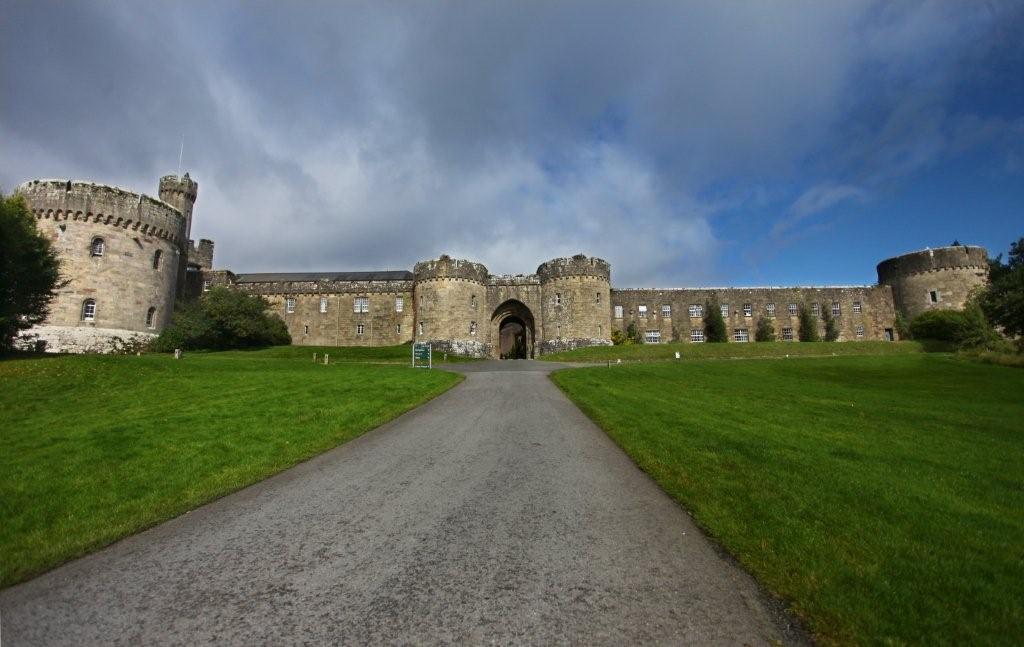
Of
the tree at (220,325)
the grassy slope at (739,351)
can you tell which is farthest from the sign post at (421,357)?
the tree at (220,325)

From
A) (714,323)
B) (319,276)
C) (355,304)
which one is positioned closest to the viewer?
(714,323)

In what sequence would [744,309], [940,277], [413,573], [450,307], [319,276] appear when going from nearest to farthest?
1. [413,573]
2. [450,307]
3. [940,277]
4. [744,309]
5. [319,276]

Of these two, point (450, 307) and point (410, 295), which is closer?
point (450, 307)

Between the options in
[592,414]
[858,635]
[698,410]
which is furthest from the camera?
[698,410]

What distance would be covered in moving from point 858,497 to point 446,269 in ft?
139

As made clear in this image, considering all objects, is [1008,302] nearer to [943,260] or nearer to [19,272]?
[943,260]

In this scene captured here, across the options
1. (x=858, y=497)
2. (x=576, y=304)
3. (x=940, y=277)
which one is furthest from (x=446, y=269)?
(x=940, y=277)

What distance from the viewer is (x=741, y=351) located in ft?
123

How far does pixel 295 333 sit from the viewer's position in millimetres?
52906

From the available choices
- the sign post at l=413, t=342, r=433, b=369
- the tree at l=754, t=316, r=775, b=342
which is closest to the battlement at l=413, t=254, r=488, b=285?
the sign post at l=413, t=342, r=433, b=369

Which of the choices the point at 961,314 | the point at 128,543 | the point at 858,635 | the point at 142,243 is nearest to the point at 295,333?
the point at 142,243

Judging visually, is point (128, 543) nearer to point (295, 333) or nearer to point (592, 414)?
point (592, 414)

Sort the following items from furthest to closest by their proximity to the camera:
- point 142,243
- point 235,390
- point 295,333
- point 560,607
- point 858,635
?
point 295,333 < point 142,243 < point 235,390 < point 560,607 < point 858,635

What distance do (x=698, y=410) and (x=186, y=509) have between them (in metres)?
12.3
